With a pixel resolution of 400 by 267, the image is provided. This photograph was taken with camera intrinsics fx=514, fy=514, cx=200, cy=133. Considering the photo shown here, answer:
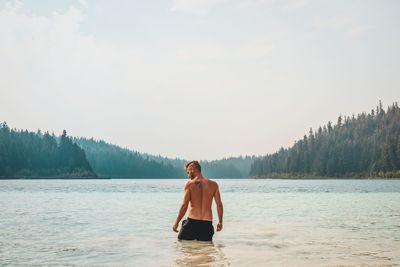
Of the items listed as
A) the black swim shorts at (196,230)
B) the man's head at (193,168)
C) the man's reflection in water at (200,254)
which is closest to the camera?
the man's reflection in water at (200,254)

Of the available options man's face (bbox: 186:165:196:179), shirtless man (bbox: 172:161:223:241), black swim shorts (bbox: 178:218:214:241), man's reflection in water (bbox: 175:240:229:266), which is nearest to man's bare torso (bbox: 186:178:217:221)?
shirtless man (bbox: 172:161:223:241)

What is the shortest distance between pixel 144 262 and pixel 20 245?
5.64 metres

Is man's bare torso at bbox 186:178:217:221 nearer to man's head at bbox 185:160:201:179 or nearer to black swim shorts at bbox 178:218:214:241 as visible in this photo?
man's head at bbox 185:160:201:179

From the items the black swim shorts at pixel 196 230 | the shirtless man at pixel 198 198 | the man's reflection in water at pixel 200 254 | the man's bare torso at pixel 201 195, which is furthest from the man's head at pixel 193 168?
the man's reflection in water at pixel 200 254

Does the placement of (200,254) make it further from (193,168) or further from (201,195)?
(193,168)

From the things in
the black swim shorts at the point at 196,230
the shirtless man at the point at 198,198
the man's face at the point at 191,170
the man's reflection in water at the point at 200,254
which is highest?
the man's face at the point at 191,170

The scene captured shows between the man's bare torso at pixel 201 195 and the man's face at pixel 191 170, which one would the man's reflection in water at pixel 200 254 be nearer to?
the man's bare torso at pixel 201 195

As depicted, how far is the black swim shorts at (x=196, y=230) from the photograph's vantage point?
17.2 m

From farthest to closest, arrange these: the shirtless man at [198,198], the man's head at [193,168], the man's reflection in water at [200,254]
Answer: the shirtless man at [198,198] < the man's head at [193,168] < the man's reflection in water at [200,254]

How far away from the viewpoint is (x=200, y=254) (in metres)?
15.5

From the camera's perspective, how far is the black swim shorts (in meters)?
17.2

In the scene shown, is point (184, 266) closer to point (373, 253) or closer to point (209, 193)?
point (209, 193)

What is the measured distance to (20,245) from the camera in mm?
17766

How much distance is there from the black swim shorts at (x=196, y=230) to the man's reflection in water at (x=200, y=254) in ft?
0.57
